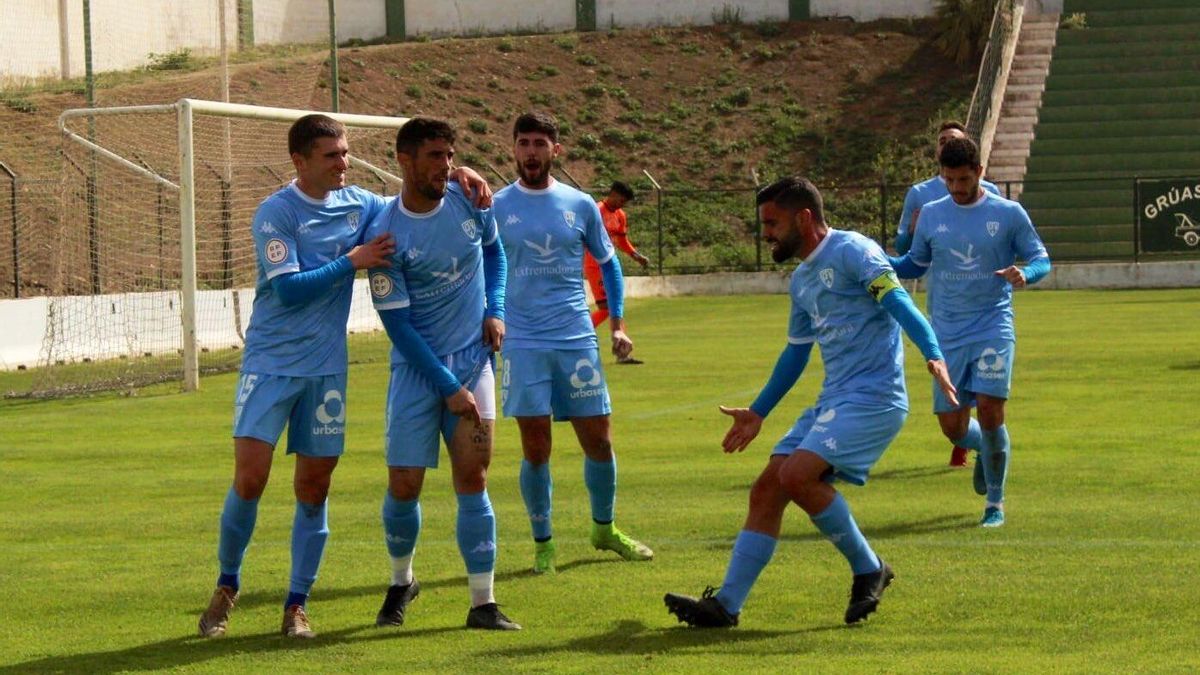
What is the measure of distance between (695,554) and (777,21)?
51758mm

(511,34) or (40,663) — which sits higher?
(511,34)

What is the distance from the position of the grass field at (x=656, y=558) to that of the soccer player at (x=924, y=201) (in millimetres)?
233

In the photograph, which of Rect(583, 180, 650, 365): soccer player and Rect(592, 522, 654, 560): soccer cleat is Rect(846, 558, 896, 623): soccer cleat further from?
Rect(583, 180, 650, 365): soccer player

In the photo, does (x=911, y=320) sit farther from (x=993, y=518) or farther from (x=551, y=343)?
(x=993, y=518)

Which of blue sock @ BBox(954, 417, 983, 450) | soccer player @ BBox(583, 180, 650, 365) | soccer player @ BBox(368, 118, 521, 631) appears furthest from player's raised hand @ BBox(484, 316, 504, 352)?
soccer player @ BBox(583, 180, 650, 365)

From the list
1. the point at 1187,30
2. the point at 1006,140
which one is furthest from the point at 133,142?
the point at 1187,30

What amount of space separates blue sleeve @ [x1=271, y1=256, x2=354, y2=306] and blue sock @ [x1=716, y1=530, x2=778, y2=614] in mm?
1991

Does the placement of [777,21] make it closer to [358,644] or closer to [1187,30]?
[1187,30]

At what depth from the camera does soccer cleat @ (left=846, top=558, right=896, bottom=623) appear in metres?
7.93

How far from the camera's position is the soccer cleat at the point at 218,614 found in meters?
8.07

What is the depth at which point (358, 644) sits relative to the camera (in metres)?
7.86

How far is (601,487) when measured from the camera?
991 centimetres

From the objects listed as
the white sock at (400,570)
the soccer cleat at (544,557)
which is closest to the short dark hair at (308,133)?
the white sock at (400,570)

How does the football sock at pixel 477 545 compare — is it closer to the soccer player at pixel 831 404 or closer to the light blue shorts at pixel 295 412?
the light blue shorts at pixel 295 412
